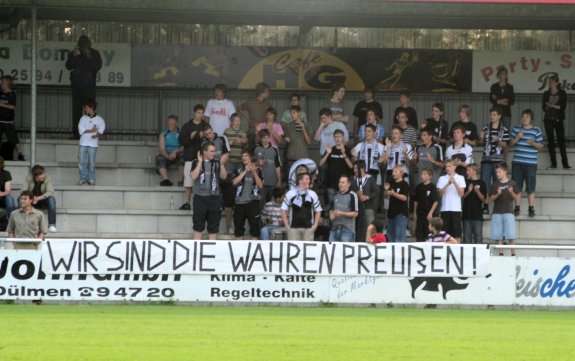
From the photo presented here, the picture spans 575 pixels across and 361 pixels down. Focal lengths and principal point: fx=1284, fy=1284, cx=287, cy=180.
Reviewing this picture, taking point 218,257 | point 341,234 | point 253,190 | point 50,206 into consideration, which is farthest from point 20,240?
point 341,234

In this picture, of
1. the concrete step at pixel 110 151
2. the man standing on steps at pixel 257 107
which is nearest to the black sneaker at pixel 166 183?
the concrete step at pixel 110 151

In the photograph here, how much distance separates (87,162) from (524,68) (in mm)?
9599

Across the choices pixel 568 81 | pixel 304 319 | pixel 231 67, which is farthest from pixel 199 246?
pixel 568 81

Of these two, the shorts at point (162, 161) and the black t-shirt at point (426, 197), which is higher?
the shorts at point (162, 161)

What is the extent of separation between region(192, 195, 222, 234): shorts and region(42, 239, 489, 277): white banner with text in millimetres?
2448

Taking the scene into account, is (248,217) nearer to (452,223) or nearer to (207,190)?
(207,190)

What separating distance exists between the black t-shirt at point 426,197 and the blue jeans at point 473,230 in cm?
91

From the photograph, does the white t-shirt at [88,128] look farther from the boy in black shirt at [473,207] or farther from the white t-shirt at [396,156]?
the boy in black shirt at [473,207]

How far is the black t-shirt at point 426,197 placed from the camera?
22.7 metres

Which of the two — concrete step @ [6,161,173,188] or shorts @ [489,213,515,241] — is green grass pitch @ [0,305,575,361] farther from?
concrete step @ [6,161,173,188]

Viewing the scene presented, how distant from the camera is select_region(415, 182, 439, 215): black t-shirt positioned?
74.4 feet

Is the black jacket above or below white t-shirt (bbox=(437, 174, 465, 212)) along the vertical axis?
above

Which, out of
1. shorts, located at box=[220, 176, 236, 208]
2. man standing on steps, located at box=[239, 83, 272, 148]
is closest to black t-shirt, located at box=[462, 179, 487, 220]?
shorts, located at box=[220, 176, 236, 208]

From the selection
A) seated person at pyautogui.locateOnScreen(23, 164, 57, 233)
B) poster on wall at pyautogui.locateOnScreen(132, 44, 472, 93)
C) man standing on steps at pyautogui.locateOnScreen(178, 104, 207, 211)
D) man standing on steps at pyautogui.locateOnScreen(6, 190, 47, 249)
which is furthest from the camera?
poster on wall at pyautogui.locateOnScreen(132, 44, 472, 93)
